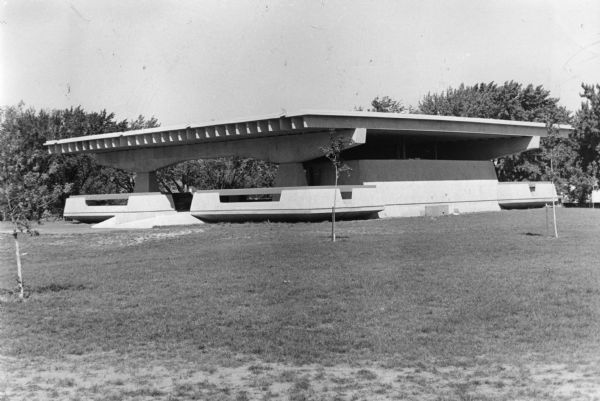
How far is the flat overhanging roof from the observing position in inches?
1174

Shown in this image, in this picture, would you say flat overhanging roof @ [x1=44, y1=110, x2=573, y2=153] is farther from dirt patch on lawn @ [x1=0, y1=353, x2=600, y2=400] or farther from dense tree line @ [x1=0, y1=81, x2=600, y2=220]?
dirt patch on lawn @ [x1=0, y1=353, x2=600, y2=400]

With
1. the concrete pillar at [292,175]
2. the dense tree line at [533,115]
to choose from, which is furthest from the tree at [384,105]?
the concrete pillar at [292,175]

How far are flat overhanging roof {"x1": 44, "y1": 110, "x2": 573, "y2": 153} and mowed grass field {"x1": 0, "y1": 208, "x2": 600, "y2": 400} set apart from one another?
13.0 meters

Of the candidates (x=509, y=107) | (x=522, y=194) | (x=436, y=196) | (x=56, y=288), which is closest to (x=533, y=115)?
(x=509, y=107)

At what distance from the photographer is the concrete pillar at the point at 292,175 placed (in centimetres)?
3350

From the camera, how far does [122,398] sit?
6.03 m

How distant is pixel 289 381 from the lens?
21.1 feet

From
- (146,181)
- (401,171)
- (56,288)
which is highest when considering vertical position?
(401,171)

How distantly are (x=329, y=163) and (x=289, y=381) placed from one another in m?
29.8

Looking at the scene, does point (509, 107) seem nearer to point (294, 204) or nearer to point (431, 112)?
point (431, 112)

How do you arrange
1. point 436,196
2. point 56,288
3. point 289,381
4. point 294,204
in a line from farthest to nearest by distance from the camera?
point 436,196 < point 294,204 < point 56,288 < point 289,381

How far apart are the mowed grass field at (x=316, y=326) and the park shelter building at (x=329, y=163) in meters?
13.1

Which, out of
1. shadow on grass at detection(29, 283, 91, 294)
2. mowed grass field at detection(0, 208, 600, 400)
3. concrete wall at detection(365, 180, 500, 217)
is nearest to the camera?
mowed grass field at detection(0, 208, 600, 400)

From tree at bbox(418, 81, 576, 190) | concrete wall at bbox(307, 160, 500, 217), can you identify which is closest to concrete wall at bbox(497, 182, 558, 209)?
concrete wall at bbox(307, 160, 500, 217)
